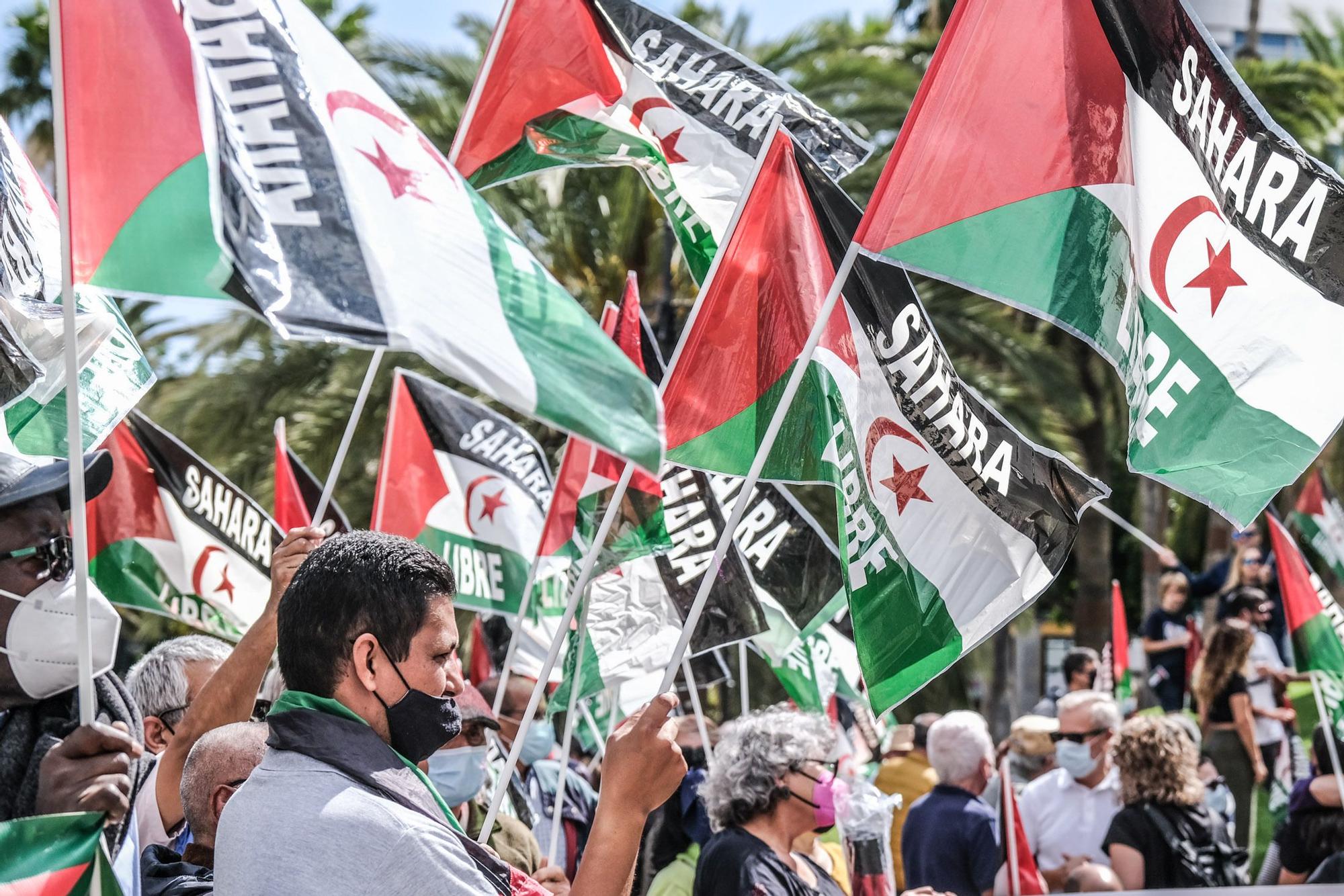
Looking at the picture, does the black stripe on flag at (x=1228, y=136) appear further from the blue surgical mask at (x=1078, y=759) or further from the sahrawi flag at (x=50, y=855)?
the blue surgical mask at (x=1078, y=759)

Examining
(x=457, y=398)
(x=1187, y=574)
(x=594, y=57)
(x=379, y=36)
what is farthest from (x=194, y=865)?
(x=379, y=36)

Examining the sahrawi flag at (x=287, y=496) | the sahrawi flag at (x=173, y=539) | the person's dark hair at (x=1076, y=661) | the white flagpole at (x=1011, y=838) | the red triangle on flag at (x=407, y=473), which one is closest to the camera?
the white flagpole at (x=1011, y=838)

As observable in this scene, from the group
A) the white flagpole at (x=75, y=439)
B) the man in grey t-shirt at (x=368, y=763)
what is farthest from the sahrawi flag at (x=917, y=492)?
the white flagpole at (x=75, y=439)

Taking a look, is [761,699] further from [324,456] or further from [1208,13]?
[1208,13]

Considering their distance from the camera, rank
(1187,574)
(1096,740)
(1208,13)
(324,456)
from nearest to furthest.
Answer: (1096,740)
(1187,574)
(324,456)
(1208,13)

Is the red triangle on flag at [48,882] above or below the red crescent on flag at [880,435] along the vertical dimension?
below

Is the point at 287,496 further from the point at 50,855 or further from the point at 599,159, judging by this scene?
the point at 50,855

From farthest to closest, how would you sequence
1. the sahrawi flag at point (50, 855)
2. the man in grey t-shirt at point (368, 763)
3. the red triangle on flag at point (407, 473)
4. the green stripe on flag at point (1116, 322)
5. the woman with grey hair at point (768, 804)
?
the red triangle on flag at point (407, 473) < the woman with grey hair at point (768, 804) < the green stripe on flag at point (1116, 322) < the sahrawi flag at point (50, 855) < the man in grey t-shirt at point (368, 763)

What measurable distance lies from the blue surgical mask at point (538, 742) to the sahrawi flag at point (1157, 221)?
4.09 m

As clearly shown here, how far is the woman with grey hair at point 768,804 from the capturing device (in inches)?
181

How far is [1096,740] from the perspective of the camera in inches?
286

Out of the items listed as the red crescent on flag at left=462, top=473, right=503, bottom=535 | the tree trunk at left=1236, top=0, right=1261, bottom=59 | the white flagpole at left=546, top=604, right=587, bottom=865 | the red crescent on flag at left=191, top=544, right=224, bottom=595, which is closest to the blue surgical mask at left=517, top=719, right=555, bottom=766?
the red crescent on flag at left=462, top=473, right=503, bottom=535

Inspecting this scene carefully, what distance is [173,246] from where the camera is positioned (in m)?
2.86

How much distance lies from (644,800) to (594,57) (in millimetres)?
3470
